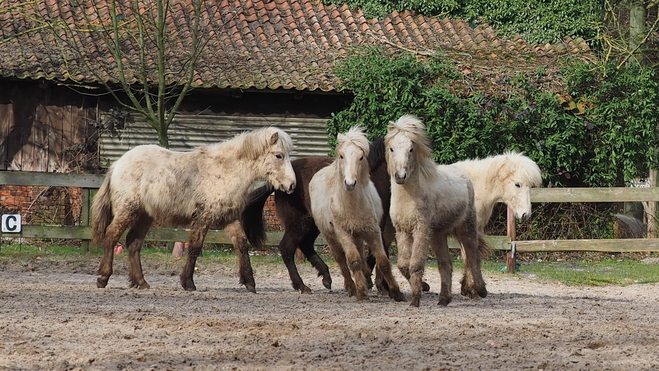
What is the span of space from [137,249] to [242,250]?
1304 millimetres

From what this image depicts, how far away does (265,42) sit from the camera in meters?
21.7

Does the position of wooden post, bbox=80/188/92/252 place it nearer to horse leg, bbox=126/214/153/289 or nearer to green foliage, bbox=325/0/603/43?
horse leg, bbox=126/214/153/289

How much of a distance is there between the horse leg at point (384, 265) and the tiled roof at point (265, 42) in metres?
9.99

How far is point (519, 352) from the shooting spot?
21.4ft

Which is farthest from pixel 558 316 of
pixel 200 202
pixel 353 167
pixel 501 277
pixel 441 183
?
pixel 501 277

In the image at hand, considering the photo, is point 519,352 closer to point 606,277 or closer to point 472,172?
point 472,172

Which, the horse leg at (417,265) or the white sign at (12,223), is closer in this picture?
the horse leg at (417,265)

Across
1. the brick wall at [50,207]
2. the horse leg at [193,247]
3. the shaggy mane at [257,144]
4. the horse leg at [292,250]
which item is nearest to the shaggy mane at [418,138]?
the shaggy mane at [257,144]

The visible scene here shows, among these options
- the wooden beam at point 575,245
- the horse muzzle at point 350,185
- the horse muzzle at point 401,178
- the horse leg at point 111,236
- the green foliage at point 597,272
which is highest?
the horse muzzle at point 401,178

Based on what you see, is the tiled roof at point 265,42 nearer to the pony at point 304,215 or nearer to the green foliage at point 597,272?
the green foliage at point 597,272

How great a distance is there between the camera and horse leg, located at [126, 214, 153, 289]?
1071cm

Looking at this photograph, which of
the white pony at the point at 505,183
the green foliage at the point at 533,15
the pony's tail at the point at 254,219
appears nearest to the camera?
the white pony at the point at 505,183

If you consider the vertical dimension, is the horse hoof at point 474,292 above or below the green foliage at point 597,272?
above

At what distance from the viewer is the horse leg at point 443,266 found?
938cm
